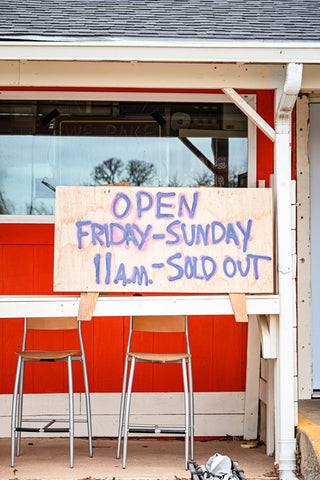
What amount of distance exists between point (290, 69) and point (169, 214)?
3.31 feet

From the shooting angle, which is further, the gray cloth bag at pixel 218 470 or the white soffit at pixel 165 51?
the white soffit at pixel 165 51

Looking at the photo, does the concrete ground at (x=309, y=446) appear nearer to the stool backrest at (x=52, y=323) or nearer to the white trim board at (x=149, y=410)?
the white trim board at (x=149, y=410)

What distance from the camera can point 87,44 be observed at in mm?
3645

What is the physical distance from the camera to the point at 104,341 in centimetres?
487

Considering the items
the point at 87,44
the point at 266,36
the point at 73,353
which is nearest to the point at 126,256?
the point at 73,353

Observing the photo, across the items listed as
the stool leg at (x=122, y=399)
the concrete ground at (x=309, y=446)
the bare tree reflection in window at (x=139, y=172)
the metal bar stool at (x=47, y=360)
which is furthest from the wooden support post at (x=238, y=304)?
the bare tree reflection in window at (x=139, y=172)

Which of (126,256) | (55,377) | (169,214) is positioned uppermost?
(169,214)

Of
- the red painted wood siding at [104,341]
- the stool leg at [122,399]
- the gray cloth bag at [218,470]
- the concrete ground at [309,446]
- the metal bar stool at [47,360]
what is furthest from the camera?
the red painted wood siding at [104,341]

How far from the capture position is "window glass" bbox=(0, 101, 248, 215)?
16.0ft

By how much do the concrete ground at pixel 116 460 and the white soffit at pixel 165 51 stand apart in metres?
2.30

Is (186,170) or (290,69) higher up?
(290,69)

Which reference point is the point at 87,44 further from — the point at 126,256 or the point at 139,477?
the point at 139,477

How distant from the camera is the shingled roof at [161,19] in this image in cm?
376

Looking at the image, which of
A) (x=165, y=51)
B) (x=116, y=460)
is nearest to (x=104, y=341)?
(x=116, y=460)
